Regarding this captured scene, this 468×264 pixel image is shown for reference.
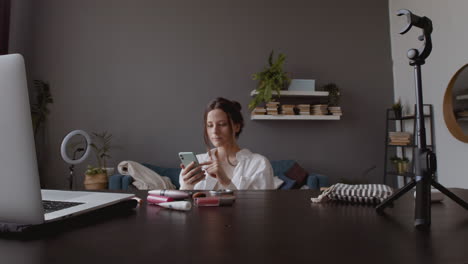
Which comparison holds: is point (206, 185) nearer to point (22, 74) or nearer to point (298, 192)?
point (298, 192)

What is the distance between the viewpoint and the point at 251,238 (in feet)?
1.83

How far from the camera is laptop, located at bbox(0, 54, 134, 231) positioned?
0.54m

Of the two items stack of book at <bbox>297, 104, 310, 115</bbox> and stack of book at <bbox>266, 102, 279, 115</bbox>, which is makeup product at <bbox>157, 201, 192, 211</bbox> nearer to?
stack of book at <bbox>266, 102, 279, 115</bbox>

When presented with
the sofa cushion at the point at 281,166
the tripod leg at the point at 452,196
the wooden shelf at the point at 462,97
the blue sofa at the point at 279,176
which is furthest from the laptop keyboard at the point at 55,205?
the wooden shelf at the point at 462,97

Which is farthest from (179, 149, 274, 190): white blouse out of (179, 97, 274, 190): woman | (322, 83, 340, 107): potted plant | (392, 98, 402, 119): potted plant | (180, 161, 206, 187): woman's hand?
(392, 98, 402, 119): potted plant

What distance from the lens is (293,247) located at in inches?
19.8

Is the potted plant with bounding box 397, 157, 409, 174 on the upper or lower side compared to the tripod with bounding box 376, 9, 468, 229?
lower

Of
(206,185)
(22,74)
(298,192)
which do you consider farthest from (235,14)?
(22,74)

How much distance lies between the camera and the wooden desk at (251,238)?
462 mm

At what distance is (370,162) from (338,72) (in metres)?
1.29

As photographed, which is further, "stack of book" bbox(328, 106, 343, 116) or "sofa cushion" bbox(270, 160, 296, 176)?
"stack of book" bbox(328, 106, 343, 116)

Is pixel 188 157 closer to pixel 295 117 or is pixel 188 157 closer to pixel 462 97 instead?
pixel 295 117

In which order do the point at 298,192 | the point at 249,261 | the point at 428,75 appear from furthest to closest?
the point at 428,75
the point at 298,192
the point at 249,261

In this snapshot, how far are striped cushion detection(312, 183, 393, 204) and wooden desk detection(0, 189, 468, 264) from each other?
91 millimetres
